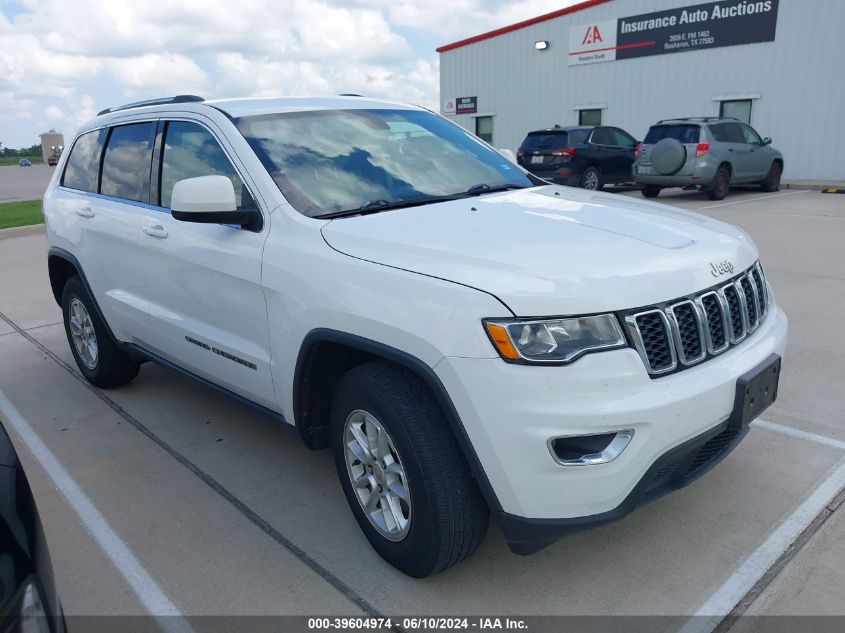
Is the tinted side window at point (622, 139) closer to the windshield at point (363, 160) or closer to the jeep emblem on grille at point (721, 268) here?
the windshield at point (363, 160)

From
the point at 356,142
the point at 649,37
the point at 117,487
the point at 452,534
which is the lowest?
the point at 117,487

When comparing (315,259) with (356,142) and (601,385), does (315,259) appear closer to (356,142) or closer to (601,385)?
(356,142)

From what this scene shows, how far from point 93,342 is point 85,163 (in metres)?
1.21

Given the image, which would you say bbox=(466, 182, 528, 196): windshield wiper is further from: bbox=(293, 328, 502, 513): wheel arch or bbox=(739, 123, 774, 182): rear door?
bbox=(739, 123, 774, 182): rear door

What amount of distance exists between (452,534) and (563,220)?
1302 mm

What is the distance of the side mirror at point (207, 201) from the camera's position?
297 cm

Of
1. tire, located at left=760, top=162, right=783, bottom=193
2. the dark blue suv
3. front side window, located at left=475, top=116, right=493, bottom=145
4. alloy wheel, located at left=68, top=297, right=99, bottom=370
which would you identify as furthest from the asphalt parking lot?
front side window, located at left=475, top=116, right=493, bottom=145

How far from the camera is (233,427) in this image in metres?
4.26

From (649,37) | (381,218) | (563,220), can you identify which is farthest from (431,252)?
(649,37)

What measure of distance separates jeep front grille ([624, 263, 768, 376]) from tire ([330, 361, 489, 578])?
72 cm

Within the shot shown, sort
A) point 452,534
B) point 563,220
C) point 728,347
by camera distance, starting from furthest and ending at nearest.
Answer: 1. point 563,220
2. point 728,347
3. point 452,534

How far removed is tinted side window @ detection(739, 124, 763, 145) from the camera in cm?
1545

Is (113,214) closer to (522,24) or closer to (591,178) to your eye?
(591,178)

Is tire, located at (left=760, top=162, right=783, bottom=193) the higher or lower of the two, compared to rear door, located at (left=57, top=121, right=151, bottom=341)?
lower
